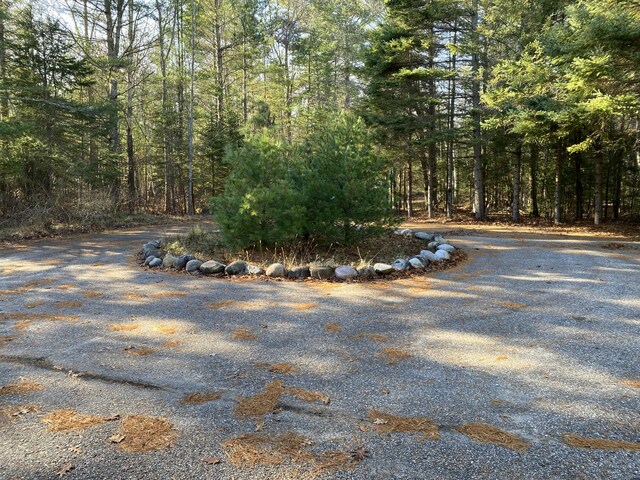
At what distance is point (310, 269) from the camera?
20.0 ft

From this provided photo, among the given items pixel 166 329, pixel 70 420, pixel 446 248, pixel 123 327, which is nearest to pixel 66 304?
pixel 123 327

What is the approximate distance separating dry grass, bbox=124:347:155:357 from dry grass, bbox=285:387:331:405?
135 cm

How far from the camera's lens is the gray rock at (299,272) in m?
6.09

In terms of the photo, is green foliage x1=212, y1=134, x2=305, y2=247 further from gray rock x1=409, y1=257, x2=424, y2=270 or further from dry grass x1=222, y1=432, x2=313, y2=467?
dry grass x1=222, y1=432, x2=313, y2=467

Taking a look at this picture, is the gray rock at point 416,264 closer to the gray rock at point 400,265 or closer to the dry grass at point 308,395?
the gray rock at point 400,265

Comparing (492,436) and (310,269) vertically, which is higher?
(310,269)

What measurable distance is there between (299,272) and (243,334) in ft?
8.03

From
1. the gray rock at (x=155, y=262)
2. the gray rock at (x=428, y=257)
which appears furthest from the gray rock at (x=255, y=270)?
the gray rock at (x=428, y=257)

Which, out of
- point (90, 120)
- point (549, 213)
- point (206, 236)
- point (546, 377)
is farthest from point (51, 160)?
point (549, 213)

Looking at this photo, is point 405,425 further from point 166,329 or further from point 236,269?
point 236,269

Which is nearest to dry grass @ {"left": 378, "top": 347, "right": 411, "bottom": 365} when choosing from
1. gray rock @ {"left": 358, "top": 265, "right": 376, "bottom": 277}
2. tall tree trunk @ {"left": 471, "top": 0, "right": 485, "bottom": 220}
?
gray rock @ {"left": 358, "top": 265, "right": 376, "bottom": 277}

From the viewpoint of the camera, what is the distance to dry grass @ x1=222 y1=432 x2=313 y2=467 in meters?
1.90

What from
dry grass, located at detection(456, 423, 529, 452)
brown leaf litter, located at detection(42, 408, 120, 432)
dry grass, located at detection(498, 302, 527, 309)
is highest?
dry grass, located at detection(498, 302, 527, 309)

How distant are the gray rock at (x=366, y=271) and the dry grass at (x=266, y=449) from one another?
13.0ft
